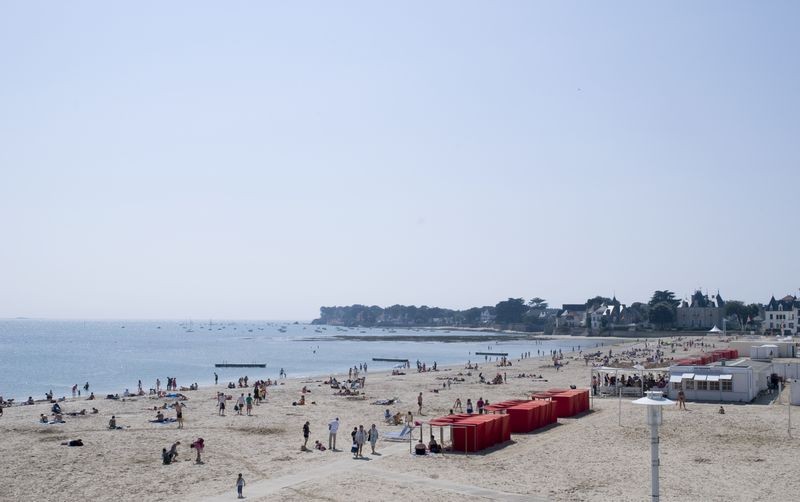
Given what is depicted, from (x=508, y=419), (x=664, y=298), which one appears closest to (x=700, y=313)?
(x=664, y=298)

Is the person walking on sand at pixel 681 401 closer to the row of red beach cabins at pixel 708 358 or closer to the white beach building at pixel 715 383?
the white beach building at pixel 715 383

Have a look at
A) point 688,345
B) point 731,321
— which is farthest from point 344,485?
point 731,321

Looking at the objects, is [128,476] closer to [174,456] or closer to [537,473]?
[174,456]

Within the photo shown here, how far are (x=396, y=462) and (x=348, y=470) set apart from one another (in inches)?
73.3

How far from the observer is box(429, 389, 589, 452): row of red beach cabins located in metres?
25.3

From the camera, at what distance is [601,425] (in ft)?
101

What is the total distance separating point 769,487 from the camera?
2005 cm

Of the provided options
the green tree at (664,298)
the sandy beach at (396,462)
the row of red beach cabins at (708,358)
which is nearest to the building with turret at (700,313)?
the green tree at (664,298)

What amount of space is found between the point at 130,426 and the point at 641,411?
24121mm

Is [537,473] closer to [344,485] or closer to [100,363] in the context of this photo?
[344,485]

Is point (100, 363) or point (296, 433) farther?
point (100, 363)

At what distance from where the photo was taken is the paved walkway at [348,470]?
63.3ft

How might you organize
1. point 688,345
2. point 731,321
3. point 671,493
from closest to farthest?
point 671,493, point 688,345, point 731,321

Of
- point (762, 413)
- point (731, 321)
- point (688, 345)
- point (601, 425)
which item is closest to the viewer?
point (601, 425)
